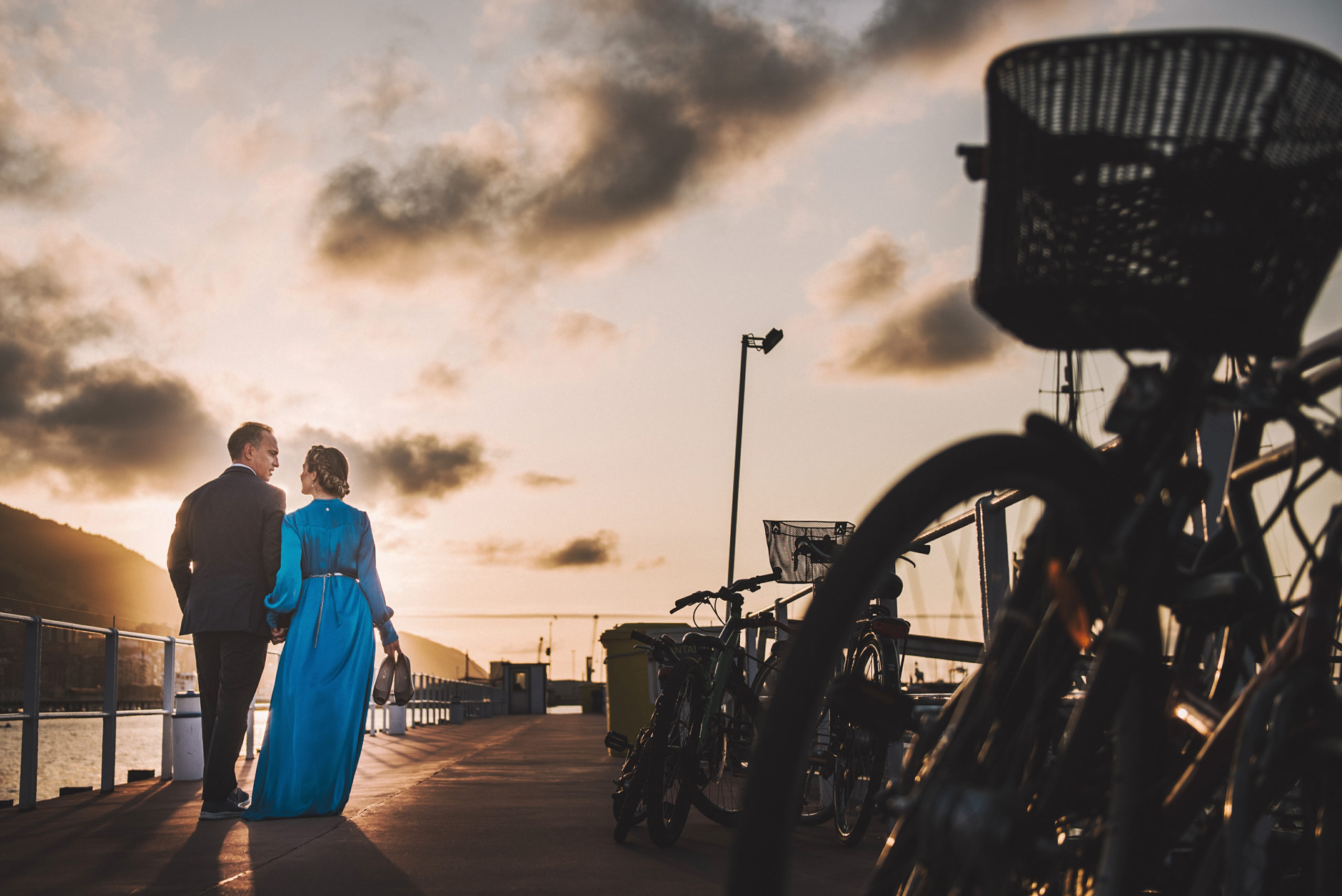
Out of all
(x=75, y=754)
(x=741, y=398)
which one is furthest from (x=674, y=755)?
(x=75, y=754)

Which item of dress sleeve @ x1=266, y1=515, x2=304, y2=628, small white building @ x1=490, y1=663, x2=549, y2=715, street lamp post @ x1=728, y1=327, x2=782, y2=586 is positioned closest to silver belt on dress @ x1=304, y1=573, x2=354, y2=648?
dress sleeve @ x1=266, y1=515, x2=304, y2=628

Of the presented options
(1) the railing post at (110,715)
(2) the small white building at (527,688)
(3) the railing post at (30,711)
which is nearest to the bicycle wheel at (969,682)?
(3) the railing post at (30,711)

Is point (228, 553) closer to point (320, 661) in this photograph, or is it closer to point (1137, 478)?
point (320, 661)

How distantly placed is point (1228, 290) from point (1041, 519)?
405mm

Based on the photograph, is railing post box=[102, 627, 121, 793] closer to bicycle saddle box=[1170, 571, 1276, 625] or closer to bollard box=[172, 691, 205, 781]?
bollard box=[172, 691, 205, 781]

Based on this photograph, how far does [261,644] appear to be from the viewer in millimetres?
5824

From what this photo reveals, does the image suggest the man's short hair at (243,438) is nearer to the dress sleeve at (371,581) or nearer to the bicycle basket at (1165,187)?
the dress sleeve at (371,581)

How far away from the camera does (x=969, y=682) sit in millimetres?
1629

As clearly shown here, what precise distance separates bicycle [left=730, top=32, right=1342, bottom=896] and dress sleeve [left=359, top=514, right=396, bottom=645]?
4.80m

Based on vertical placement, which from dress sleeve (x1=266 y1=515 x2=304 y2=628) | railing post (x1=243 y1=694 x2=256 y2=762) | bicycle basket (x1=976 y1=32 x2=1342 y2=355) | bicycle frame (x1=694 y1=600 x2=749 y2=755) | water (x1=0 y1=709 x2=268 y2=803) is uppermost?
bicycle basket (x1=976 y1=32 x2=1342 y2=355)

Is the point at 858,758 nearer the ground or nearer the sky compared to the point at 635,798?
nearer the sky

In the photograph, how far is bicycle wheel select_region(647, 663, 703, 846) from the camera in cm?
446

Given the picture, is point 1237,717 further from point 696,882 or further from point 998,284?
point 696,882

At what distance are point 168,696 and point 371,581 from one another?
3.51 meters
